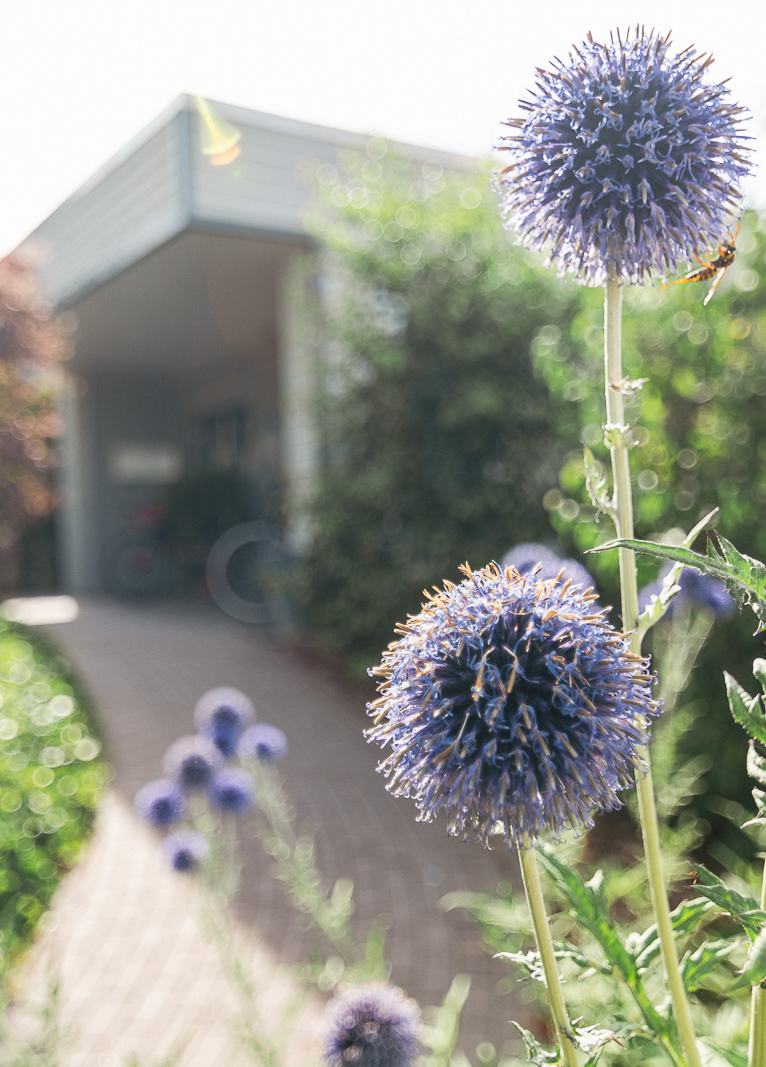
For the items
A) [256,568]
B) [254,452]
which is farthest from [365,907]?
[254,452]

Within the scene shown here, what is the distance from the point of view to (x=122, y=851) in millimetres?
3992

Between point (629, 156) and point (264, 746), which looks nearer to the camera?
point (629, 156)

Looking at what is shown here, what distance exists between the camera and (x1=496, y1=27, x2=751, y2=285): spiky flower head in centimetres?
100

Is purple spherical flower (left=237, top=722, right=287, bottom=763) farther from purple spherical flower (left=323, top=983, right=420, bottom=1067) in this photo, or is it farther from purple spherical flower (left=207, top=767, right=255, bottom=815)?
purple spherical flower (left=323, top=983, right=420, bottom=1067)

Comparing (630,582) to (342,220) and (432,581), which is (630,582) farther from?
(342,220)

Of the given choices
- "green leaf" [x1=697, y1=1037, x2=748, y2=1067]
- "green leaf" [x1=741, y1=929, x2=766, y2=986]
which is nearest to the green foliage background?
"green leaf" [x1=697, y1=1037, x2=748, y2=1067]

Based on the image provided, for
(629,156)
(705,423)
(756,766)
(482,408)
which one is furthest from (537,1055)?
(482,408)

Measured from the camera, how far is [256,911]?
3.49 meters

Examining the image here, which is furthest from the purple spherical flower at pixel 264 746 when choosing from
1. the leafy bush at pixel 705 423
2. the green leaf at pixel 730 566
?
the green leaf at pixel 730 566

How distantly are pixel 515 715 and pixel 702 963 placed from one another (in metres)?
0.44

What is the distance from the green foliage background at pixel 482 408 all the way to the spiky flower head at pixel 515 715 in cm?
233

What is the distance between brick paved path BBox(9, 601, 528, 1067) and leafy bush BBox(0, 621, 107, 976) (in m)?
0.12

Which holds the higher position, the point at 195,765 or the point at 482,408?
the point at 482,408

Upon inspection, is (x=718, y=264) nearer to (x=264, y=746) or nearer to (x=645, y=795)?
(x=645, y=795)
